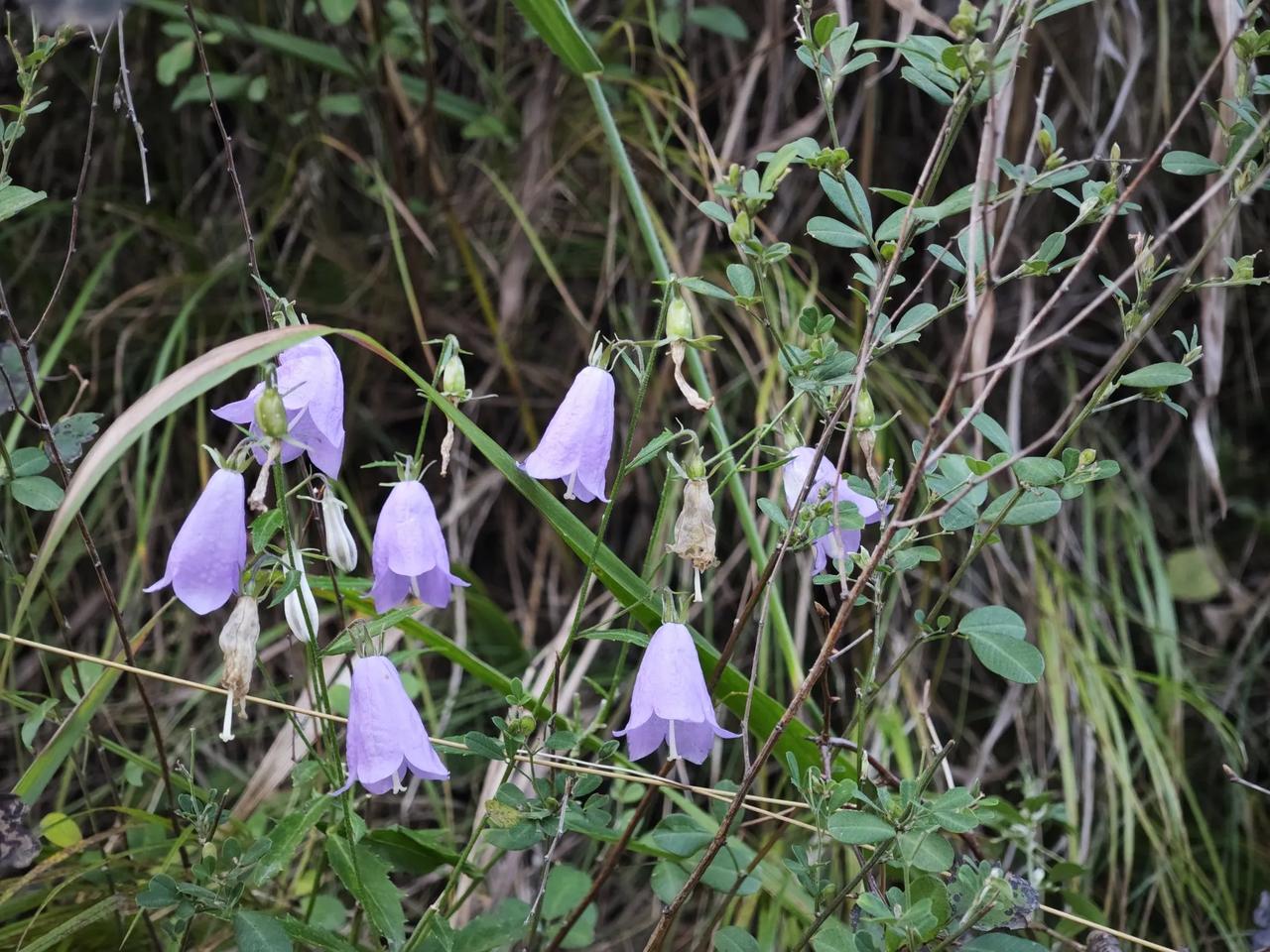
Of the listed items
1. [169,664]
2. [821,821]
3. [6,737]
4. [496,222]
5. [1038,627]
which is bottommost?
[6,737]

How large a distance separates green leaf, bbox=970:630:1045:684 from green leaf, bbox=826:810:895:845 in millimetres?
156

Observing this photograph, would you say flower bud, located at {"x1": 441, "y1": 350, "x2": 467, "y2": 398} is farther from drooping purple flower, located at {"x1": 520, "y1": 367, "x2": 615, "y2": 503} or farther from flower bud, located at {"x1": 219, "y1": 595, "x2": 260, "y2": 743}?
flower bud, located at {"x1": 219, "y1": 595, "x2": 260, "y2": 743}

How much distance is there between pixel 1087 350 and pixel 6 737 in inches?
78.2

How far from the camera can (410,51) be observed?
1927 mm

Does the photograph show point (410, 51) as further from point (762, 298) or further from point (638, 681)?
point (638, 681)

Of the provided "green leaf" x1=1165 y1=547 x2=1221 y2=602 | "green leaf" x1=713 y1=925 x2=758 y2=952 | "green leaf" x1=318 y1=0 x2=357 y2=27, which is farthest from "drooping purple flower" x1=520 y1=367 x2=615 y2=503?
"green leaf" x1=1165 y1=547 x2=1221 y2=602

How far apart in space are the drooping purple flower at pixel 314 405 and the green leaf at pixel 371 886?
1.10 feet

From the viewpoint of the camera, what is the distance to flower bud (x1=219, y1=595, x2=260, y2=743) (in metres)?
0.86

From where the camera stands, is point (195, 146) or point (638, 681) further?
point (195, 146)

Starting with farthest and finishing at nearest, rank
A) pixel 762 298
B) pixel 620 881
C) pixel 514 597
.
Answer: pixel 514 597 → pixel 620 881 → pixel 762 298

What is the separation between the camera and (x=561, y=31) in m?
1.29

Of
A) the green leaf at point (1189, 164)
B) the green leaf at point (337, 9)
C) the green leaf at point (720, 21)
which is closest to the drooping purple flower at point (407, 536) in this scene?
the green leaf at point (1189, 164)

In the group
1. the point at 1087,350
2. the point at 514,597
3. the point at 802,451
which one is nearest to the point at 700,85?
the point at 1087,350

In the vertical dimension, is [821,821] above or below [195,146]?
below
